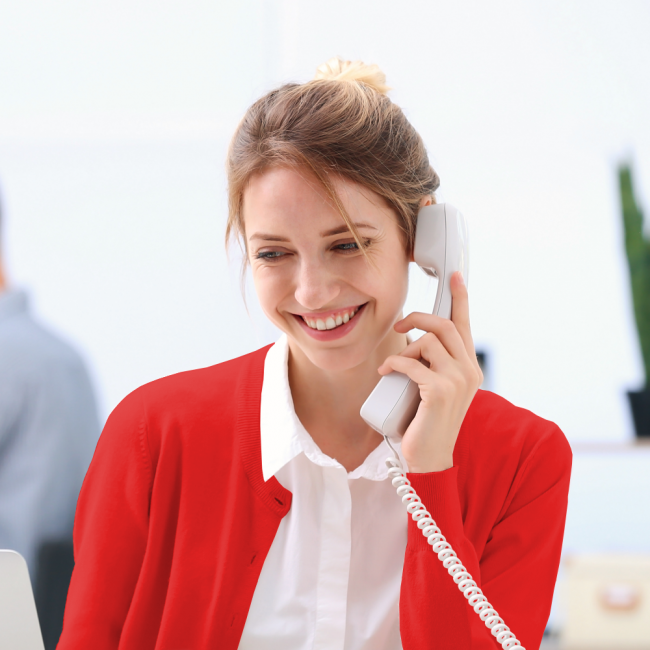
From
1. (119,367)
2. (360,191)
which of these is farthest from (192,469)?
(119,367)

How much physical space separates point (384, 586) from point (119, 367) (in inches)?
39.3

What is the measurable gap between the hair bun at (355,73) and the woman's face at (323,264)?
0.22 meters

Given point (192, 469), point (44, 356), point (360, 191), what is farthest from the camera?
point (44, 356)

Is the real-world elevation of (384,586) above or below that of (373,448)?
below

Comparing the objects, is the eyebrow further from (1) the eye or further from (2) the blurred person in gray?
(2) the blurred person in gray

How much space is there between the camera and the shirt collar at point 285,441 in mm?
987

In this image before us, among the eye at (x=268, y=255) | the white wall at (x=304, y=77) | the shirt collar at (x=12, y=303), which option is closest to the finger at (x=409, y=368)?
the eye at (x=268, y=255)

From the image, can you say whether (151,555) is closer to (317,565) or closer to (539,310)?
(317,565)

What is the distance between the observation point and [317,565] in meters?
0.97

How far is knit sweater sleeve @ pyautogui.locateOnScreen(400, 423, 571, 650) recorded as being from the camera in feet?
2.94

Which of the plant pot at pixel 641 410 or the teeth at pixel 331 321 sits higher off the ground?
the teeth at pixel 331 321

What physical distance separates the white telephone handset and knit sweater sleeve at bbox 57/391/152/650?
14.5 inches

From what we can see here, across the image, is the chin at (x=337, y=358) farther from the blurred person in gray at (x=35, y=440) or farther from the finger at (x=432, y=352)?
the blurred person in gray at (x=35, y=440)

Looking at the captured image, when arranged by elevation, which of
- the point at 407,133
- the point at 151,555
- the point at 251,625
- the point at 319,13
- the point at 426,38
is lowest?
the point at 251,625
